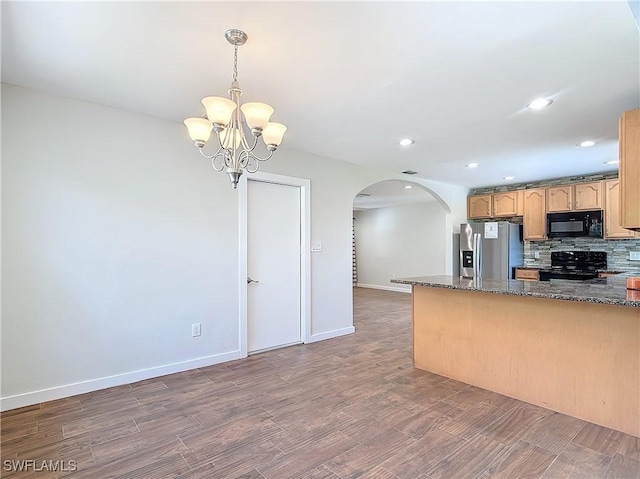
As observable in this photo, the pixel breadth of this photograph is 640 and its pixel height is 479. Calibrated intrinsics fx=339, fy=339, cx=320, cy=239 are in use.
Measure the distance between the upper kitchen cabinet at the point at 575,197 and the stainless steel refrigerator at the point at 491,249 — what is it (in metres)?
0.70

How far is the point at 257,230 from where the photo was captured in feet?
13.1

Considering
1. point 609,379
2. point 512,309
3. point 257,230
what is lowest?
point 609,379

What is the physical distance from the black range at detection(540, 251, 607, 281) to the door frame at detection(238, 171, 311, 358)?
3.99m

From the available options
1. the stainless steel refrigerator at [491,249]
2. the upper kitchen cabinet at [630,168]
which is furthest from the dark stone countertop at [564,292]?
the stainless steel refrigerator at [491,249]

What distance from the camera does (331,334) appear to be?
462 centimetres

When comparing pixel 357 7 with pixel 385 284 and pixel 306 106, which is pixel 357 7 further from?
pixel 385 284

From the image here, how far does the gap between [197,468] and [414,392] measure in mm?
1798

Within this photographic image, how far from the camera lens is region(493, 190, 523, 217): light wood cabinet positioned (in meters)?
6.00

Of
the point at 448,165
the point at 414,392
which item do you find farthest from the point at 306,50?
the point at 448,165

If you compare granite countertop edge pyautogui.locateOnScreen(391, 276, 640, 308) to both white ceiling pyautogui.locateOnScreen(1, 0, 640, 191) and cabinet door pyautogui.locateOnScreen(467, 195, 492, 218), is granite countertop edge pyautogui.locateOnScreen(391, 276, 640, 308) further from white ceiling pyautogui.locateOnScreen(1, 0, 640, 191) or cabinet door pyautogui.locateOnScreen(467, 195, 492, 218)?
cabinet door pyautogui.locateOnScreen(467, 195, 492, 218)

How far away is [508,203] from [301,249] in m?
4.13

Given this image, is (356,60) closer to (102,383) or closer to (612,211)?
(102,383)

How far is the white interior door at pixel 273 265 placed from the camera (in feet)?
13.0

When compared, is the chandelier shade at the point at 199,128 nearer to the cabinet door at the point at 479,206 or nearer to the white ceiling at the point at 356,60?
the white ceiling at the point at 356,60
